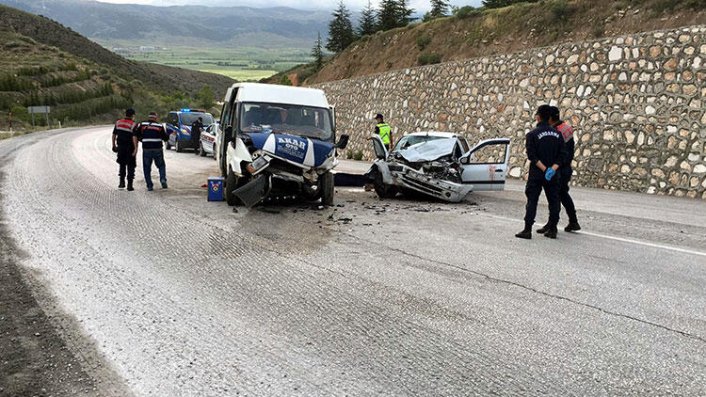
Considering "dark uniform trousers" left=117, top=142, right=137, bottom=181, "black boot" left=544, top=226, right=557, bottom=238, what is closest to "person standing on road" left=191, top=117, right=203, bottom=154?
"dark uniform trousers" left=117, top=142, right=137, bottom=181

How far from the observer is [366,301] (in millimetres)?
→ 5262

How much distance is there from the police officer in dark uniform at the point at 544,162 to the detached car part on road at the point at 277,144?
144 inches

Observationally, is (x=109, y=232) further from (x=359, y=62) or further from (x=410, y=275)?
(x=359, y=62)

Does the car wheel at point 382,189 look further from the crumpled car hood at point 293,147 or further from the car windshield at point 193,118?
the car windshield at point 193,118

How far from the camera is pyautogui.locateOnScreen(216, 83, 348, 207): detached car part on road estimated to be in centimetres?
1004

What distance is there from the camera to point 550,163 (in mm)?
8406

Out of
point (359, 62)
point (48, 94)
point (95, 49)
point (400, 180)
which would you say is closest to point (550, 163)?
point (400, 180)

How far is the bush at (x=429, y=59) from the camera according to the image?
94.3ft

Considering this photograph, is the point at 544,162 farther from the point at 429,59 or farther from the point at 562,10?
the point at 429,59

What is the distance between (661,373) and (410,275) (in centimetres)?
277

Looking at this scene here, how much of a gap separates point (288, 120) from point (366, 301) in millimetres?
6536

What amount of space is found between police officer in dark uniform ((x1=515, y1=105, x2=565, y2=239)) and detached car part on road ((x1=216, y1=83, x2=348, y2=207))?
12.0 feet

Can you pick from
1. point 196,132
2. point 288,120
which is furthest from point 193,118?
point 288,120

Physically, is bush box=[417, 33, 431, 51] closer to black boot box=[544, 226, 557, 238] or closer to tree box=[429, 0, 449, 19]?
tree box=[429, 0, 449, 19]
